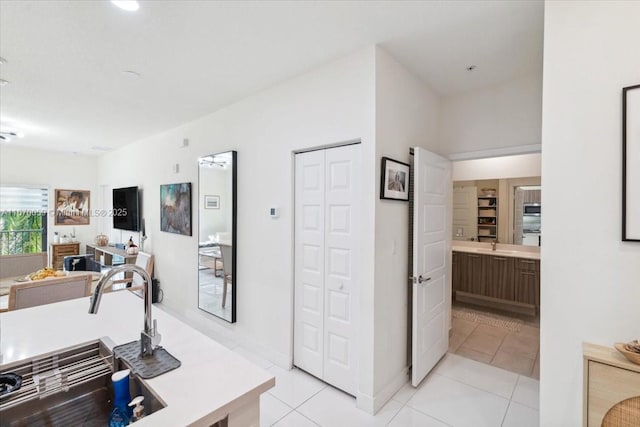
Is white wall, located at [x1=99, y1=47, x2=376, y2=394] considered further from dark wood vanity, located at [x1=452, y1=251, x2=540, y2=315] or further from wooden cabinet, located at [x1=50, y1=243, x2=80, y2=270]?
wooden cabinet, located at [x1=50, y1=243, x2=80, y2=270]

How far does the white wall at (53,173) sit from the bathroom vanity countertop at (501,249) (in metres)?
7.25

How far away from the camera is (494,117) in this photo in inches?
106

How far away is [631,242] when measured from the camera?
1330mm

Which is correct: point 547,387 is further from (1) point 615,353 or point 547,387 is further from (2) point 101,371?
(2) point 101,371

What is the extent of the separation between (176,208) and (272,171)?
1939 millimetres

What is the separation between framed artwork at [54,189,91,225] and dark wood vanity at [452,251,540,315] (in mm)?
7349

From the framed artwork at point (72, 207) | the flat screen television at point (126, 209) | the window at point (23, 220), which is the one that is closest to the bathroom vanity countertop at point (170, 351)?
the flat screen television at point (126, 209)

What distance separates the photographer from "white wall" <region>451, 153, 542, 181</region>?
411 centimetres

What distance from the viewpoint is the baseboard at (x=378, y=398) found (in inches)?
82.1

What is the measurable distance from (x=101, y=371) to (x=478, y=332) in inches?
142

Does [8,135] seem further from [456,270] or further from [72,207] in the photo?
[456,270]

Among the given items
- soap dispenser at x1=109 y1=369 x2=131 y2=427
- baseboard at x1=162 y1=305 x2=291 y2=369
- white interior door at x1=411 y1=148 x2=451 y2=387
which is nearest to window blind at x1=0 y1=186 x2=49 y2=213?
baseboard at x1=162 y1=305 x2=291 y2=369

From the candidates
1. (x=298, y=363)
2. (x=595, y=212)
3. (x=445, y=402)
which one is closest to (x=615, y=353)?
(x=595, y=212)

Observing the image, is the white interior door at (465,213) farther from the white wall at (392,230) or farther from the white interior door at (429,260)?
the white wall at (392,230)
